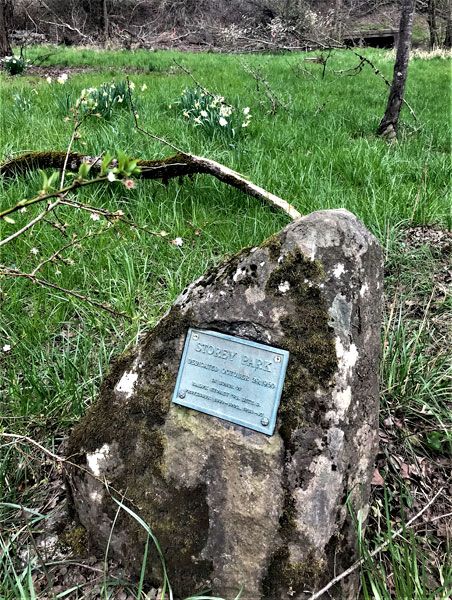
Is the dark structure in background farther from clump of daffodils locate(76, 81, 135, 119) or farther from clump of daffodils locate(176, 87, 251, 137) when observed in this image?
clump of daffodils locate(176, 87, 251, 137)

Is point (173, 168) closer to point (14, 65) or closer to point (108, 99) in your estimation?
point (108, 99)

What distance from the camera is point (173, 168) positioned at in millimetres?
3668

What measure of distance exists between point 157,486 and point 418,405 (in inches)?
53.0

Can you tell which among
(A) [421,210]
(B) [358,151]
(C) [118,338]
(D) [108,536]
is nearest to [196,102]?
(B) [358,151]

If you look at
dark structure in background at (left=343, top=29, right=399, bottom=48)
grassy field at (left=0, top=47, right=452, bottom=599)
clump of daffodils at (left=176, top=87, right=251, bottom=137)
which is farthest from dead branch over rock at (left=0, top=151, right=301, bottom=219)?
dark structure in background at (left=343, top=29, right=399, bottom=48)

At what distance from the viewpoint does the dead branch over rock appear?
339cm

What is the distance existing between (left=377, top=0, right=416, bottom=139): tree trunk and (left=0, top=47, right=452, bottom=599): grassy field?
23cm

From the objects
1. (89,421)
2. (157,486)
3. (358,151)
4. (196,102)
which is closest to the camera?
(157,486)

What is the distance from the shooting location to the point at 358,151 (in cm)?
441

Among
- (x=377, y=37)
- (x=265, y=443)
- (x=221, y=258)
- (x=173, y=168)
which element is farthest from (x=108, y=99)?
(x=377, y=37)

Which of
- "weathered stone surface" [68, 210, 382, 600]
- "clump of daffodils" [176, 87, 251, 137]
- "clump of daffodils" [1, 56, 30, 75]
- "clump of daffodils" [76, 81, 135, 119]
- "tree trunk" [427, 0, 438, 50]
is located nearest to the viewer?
"weathered stone surface" [68, 210, 382, 600]

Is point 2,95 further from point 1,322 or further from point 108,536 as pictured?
point 108,536

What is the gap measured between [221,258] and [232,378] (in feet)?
5.08

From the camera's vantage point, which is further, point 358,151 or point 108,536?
point 358,151
